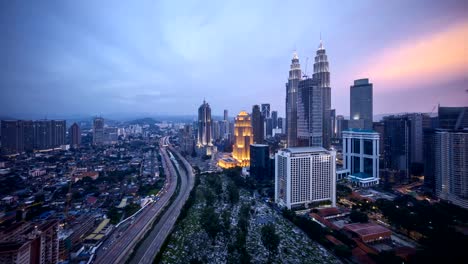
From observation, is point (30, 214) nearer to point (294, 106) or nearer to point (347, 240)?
point (347, 240)

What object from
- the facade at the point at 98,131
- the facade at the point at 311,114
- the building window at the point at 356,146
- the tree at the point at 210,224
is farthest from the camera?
the facade at the point at 98,131

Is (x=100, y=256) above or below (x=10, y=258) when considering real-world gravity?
below

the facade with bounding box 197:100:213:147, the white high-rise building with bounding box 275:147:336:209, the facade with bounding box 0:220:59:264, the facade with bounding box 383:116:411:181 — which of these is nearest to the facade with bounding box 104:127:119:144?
the facade with bounding box 197:100:213:147

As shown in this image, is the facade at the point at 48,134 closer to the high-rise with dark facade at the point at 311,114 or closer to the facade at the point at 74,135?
the facade at the point at 74,135

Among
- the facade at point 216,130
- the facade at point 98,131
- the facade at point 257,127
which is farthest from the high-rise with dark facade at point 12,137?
the facade at point 216,130

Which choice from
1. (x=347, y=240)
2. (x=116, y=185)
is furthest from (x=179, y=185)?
(x=347, y=240)

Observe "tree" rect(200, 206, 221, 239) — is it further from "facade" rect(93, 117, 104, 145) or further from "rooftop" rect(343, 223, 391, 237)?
"facade" rect(93, 117, 104, 145)

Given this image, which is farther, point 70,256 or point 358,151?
point 358,151

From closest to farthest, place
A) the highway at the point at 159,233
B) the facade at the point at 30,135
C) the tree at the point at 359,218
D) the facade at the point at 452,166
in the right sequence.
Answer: the highway at the point at 159,233 < the tree at the point at 359,218 < the facade at the point at 452,166 < the facade at the point at 30,135
